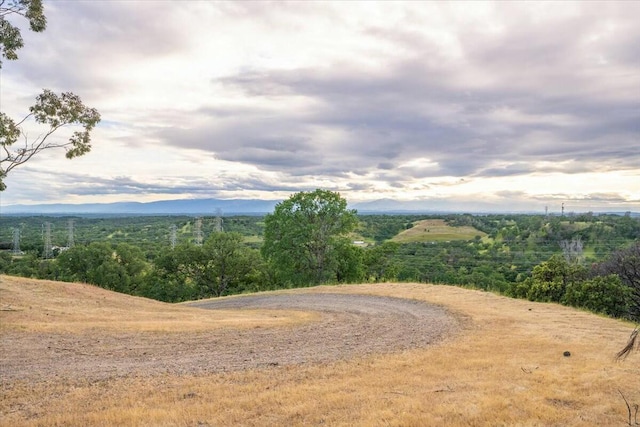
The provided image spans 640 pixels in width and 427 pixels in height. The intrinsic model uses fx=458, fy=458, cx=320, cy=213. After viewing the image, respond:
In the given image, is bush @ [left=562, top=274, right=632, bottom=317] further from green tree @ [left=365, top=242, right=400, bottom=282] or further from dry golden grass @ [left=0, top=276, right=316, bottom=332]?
green tree @ [left=365, top=242, right=400, bottom=282]

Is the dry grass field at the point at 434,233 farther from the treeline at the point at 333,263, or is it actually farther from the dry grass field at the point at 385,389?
the dry grass field at the point at 385,389

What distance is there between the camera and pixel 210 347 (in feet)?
40.4

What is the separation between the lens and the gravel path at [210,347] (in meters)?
9.96

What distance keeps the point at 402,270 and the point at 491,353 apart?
128ft

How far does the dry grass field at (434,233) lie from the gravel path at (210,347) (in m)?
85.2

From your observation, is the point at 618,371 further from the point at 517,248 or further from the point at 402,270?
the point at 517,248

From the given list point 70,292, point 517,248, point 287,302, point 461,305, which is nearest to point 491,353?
point 461,305

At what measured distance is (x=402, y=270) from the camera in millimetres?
49875

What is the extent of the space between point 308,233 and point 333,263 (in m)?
3.60

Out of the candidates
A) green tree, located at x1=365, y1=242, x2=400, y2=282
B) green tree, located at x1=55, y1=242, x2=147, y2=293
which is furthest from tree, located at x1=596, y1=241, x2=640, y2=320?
green tree, located at x1=55, y1=242, x2=147, y2=293

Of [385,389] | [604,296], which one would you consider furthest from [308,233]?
[385,389]

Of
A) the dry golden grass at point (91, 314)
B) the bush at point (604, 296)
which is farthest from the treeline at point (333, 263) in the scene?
the dry golden grass at point (91, 314)

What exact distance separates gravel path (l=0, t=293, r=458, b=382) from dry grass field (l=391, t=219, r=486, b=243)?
280ft

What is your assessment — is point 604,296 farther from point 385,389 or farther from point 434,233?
point 434,233
